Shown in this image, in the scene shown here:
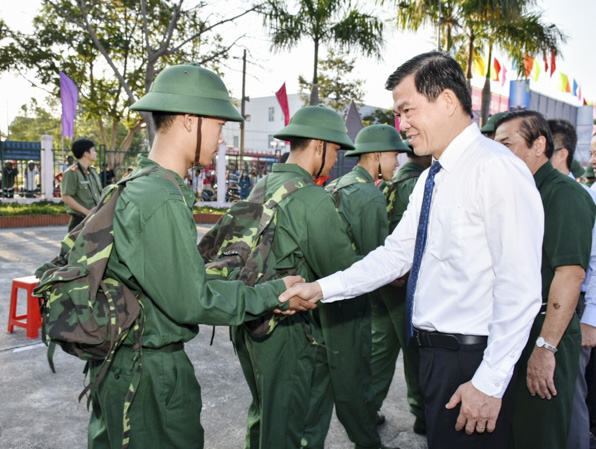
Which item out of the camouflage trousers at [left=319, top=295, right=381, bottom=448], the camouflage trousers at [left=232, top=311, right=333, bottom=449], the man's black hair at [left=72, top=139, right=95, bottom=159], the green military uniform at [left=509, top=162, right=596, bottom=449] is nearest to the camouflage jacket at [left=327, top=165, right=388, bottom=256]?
the camouflage trousers at [left=319, top=295, right=381, bottom=448]

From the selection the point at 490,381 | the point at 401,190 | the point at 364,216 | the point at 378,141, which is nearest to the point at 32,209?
the point at 378,141

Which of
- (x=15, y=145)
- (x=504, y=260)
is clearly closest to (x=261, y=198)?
(x=504, y=260)

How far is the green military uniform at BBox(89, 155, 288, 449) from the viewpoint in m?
1.75

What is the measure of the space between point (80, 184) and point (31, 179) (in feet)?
36.4

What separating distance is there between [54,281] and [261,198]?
50.0 inches

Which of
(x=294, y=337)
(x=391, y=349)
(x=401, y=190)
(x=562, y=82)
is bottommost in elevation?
(x=391, y=349)

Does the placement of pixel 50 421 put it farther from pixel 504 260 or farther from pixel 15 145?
pixel 15 145

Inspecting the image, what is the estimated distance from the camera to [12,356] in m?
4.53

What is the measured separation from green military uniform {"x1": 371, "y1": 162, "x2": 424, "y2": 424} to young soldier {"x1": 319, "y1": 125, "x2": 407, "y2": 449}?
0.36 meters

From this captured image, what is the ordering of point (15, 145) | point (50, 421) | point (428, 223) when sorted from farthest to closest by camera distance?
point (15, 145), point (50, 421), point (428, 223)

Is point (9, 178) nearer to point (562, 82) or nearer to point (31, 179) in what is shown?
point (31, 179)

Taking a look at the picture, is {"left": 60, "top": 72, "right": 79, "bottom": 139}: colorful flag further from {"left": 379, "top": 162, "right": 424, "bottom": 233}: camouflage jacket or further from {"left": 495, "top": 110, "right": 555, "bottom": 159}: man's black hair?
{"left": 495, "top": 110, "right": 555, "bottom": 159}: man's black hair

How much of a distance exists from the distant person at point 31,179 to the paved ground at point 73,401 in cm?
1195

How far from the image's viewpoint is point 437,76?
1.85m
